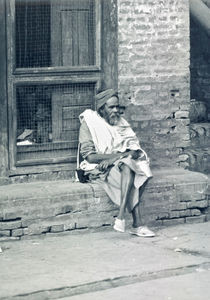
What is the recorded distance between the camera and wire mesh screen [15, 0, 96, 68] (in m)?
7.55

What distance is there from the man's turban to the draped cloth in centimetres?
13

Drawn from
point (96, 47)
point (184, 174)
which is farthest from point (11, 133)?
point (184, 174)

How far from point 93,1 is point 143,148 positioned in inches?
68.2

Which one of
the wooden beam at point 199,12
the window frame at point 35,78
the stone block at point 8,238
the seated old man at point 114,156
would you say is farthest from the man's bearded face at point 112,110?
the wooden beam at point 199,12

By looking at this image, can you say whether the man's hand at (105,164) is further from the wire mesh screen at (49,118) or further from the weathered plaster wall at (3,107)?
the weathered plaster wall at (3,107)

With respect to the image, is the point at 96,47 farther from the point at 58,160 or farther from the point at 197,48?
the point at 197,48

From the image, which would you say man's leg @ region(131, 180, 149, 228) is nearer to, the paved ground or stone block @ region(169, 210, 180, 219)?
the paved ground

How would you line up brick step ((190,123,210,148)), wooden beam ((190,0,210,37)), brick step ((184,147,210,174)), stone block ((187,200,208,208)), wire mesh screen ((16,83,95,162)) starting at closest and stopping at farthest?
wire mesh screen ((16,83,95,162))
stone block ((187,200,208,208))
wooden beam ((190,0,210,37))
brick step ((184,147,210,174))
brick step ((190,123,210,148))

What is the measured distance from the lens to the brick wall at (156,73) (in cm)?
790

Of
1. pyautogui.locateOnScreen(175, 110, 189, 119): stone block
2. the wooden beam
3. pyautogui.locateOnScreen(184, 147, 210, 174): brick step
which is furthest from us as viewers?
pyautogui.locateOnScreen(184, 147, 210, 174): brick step

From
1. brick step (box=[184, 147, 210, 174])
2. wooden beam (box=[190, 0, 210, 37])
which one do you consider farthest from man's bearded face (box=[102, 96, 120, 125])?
wooden beam (box=[190, 0, 210, 37])

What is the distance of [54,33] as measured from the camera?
304 inches

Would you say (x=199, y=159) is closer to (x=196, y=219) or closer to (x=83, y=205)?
(x=196, y=219)

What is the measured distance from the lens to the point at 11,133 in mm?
7609
